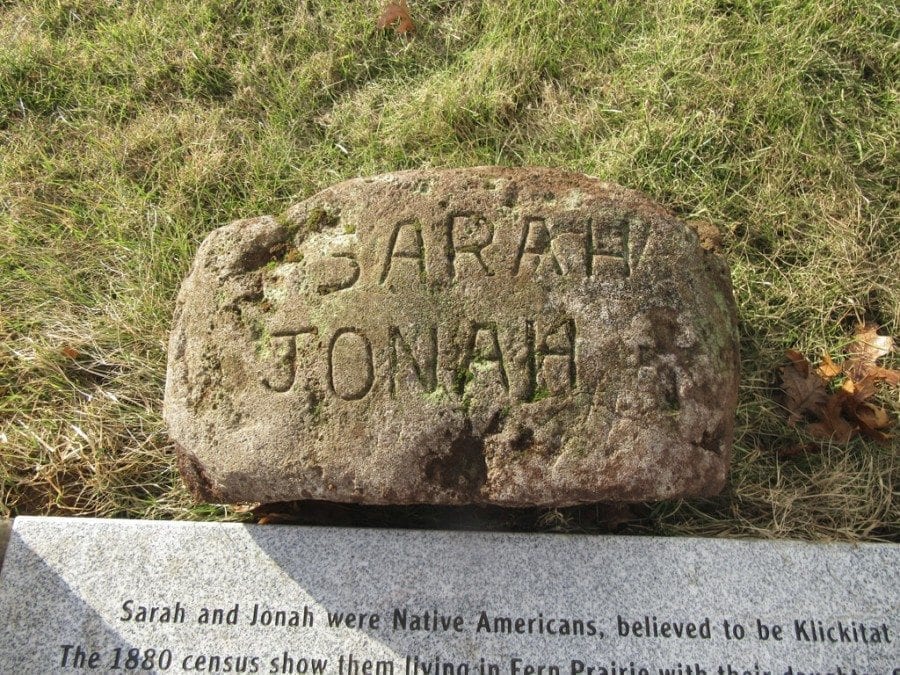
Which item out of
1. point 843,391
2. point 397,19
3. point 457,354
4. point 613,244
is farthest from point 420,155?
point 843,391

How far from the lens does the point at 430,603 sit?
200 centimetres

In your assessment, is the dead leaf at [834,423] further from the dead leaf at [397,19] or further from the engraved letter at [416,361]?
the dead leaf at [397,19]

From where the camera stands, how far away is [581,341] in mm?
1926

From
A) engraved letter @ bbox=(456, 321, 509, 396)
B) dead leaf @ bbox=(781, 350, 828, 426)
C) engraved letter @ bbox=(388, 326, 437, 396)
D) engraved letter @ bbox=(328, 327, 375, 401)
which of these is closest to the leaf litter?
dead leaf @ bbox=(781, 350, 828, 426)

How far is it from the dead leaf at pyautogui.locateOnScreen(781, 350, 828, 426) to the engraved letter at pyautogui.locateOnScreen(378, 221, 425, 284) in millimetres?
1549

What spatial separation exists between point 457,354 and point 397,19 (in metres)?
2.23

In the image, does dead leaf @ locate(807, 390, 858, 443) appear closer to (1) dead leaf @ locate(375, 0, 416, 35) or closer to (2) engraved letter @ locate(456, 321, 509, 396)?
(2) engraved letter @ locate(456, 321, 509, 396)

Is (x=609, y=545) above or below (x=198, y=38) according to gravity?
below

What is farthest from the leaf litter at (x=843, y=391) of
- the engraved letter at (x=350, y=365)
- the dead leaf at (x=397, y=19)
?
the dead leaf at (x=397, y=19)

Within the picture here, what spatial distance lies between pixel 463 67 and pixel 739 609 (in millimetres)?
2592

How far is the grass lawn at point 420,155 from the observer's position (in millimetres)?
2564

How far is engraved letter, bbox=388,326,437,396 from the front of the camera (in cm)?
190

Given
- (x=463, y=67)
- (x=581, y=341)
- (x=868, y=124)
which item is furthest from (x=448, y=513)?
(x=868, y=124)

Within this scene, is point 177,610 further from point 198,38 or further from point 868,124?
point 868,124
